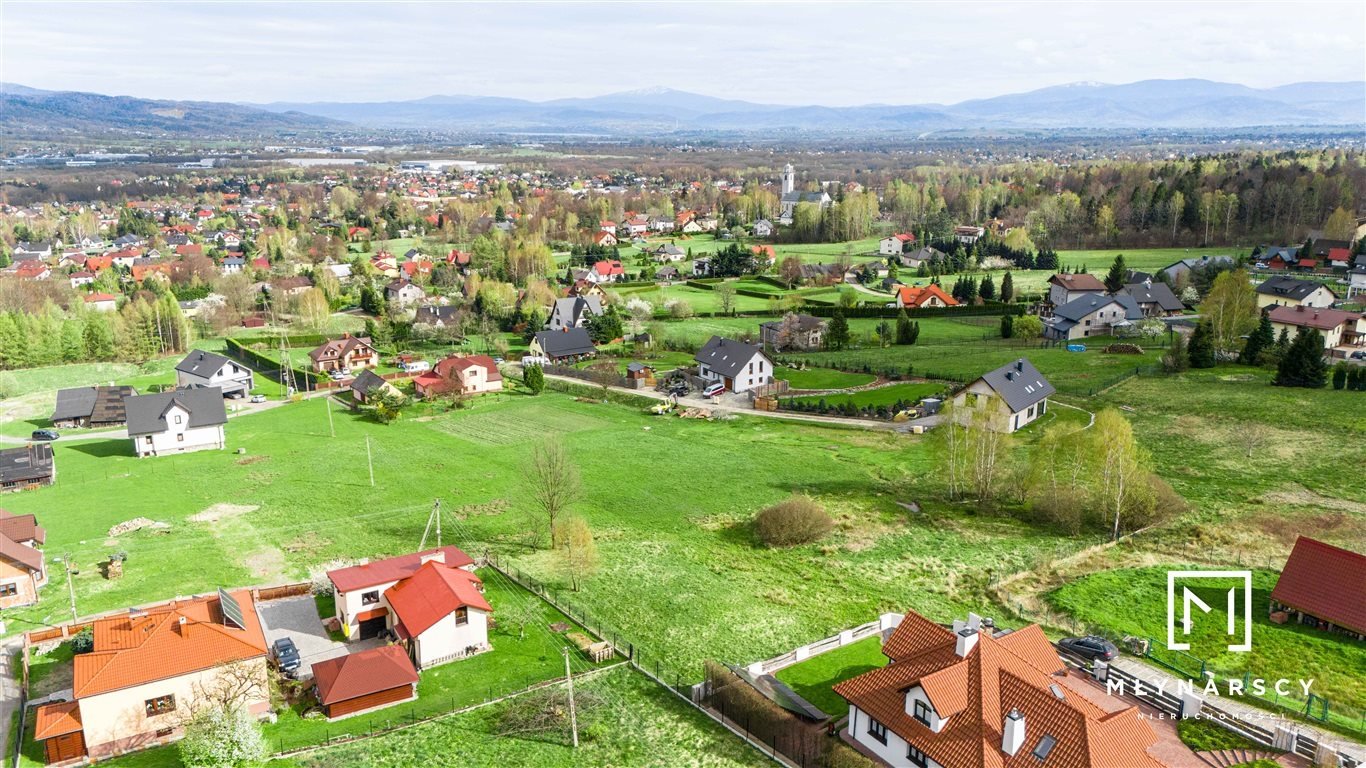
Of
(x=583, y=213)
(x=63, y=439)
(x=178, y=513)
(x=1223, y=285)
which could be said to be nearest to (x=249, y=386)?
(x=63, y=439)

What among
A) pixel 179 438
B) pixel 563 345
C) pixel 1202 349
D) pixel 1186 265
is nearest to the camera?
pixel 179 438

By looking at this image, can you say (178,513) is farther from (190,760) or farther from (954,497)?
(954,497)

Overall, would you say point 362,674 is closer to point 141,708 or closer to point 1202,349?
point 141,708

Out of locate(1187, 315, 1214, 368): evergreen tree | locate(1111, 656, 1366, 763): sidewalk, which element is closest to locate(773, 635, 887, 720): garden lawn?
locate(1111, 656, 1366, 763): sidewalk

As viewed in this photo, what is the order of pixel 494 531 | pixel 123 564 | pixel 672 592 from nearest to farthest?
pixel 672 592, pixel 123 564, pixel 494 531

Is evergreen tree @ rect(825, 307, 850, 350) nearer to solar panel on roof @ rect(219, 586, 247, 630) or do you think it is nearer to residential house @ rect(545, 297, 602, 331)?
residential house @ rect(545, 297, 602, 331)

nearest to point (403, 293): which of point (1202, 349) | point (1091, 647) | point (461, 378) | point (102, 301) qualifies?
point (102, 301)

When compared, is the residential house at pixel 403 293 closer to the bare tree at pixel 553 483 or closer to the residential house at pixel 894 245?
the bare tree at pixel 553 483
